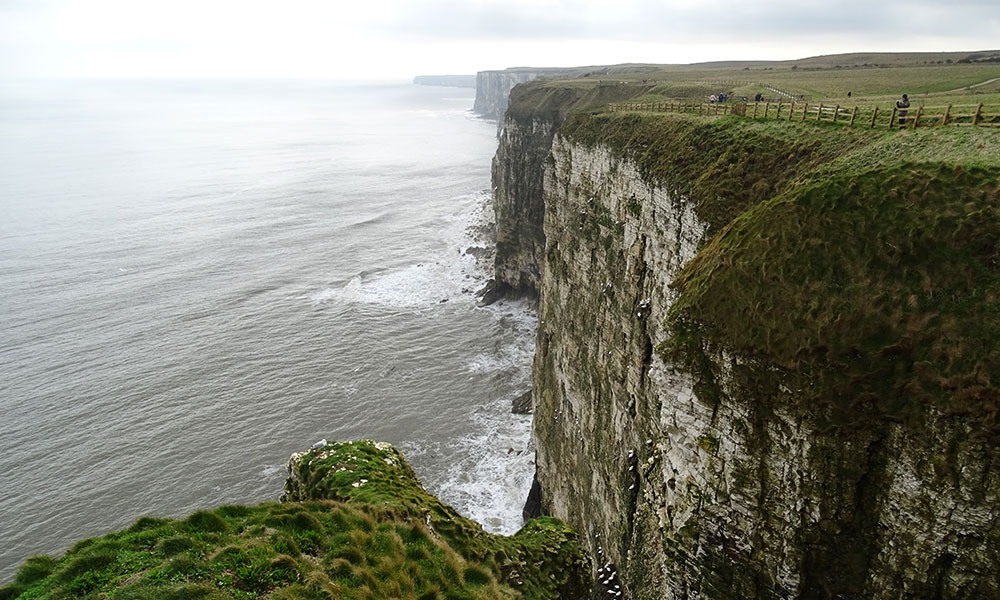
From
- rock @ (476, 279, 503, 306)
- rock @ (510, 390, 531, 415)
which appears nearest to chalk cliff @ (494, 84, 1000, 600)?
rock @ (510, 390, 531, 415)

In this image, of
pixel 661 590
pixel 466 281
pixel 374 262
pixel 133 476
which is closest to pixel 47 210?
pixel 374 262

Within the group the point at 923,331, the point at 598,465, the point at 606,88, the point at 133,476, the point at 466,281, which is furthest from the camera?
the point at 466,281

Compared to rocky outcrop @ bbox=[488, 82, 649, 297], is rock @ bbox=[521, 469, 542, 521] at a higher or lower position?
lower

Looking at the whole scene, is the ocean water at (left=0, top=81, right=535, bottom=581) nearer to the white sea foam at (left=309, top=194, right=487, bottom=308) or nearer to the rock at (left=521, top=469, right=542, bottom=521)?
the white sea foam at (left=309, top=194, right=487, bottom=308)

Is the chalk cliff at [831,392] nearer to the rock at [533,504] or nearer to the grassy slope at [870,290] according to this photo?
the grassy slope at [870,290]

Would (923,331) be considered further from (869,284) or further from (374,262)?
(374,262)

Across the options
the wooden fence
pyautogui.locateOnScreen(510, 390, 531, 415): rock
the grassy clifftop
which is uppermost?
the wooden fence
